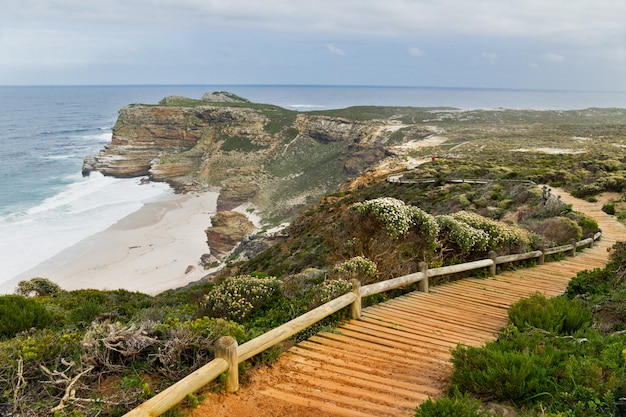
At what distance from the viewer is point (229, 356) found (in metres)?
4.40

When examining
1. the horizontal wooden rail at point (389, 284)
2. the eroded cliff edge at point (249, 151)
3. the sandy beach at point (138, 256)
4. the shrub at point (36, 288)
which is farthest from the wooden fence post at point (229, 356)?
the eroded cliff edge at point (249, 151)

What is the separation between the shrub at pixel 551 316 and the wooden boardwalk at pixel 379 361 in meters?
0.50

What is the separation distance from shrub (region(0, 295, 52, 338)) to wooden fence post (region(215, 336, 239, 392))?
5.56 metres

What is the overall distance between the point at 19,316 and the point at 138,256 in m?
27.0

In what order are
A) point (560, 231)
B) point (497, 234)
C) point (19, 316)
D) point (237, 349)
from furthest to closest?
point (560, 231)
point (497, 234)
point (19, 316)
point (237, 349)

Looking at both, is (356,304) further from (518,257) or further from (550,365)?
(518,257)

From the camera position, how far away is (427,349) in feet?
19.2

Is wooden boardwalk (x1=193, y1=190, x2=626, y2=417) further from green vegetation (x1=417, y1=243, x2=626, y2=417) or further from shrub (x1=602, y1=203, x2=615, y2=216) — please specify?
shrub (x1=602, y1=203, x2=615, y2=216)

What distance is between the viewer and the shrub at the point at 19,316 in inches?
319

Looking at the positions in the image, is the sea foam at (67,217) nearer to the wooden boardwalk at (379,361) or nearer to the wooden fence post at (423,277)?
the wooden fence post at (423,277)

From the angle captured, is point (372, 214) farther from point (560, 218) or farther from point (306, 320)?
point (560, 218)

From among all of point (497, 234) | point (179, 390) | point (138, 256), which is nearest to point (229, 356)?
point (179, 390)

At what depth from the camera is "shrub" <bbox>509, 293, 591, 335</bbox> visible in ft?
19.4

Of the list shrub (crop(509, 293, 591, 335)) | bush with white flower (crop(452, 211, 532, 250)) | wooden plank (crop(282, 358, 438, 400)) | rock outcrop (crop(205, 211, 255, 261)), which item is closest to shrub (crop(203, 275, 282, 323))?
wooden plank (crop(282, 358, 438, 400))
